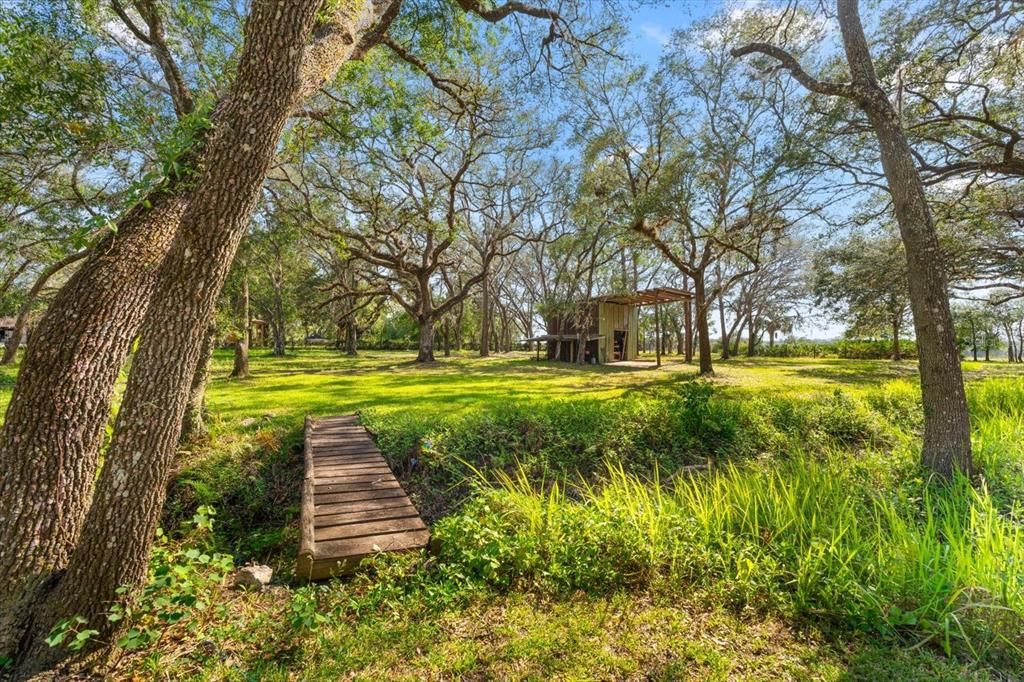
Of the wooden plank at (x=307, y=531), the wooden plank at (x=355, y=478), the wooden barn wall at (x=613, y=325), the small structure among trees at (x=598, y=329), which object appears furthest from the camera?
the wooden barn wall at (x=613, y=325)

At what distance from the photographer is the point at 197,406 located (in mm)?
5059

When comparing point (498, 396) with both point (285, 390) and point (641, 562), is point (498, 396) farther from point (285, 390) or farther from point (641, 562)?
point (641, 562)

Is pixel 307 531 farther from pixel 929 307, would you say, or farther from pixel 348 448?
pixel 929 307

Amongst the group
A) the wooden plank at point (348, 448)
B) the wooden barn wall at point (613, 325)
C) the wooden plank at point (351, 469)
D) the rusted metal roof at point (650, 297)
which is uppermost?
the rusted metal roof at point (650, 297)

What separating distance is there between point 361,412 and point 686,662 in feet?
19.1

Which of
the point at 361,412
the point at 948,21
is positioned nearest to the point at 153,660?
→ the point at 361,412

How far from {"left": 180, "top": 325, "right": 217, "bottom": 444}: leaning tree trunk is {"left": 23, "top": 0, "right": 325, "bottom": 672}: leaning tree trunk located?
3424 mm

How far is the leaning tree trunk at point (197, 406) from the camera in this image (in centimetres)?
486

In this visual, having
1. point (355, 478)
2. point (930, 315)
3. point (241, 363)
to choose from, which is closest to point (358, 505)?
point (355, 478)

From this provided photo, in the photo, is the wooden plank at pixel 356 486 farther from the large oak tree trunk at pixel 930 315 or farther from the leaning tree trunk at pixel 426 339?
the leaning tree trunk at pixel 426 339

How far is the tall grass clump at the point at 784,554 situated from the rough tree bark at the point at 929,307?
0.67 meters

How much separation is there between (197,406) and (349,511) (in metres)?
2.97

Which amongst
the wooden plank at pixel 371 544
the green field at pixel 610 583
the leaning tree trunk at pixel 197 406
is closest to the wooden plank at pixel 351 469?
the green field at pixel 610 583

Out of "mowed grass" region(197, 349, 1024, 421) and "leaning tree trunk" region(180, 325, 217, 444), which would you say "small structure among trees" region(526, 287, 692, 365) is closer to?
"mowed grass" region(197, 349, 1024, 421)
